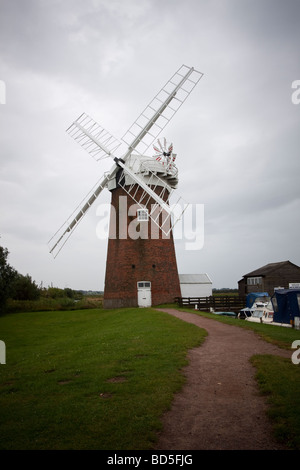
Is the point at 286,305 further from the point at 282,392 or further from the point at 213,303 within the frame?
the point at 282,392

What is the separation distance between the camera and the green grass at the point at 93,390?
533cm

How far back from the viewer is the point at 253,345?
11.7 meters

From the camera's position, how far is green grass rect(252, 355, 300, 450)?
5.20 metres

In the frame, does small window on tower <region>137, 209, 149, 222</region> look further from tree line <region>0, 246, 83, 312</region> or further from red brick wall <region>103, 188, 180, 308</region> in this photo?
tree line <region>0, 246, 83, 312</region>

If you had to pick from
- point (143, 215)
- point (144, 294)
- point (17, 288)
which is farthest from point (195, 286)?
point (17, 288)

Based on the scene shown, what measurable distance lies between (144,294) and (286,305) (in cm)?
1174

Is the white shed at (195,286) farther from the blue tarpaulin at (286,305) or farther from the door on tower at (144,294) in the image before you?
the blue tarpaulin at (286,305)

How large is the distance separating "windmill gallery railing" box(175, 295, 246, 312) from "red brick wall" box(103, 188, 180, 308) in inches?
51.4

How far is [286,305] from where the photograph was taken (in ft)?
61.7

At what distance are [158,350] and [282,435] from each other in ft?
19.4

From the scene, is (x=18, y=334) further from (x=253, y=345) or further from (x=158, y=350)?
(x=253, y=345)

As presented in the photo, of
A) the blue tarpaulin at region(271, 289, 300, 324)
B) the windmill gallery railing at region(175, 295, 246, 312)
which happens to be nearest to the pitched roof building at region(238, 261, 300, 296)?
the windmill gallery railing at region(175, 295, 246, 312)

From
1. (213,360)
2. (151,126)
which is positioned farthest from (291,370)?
(151,126)

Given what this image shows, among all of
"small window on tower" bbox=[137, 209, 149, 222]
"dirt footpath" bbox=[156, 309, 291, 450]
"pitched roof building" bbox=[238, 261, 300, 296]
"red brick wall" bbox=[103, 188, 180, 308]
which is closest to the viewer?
"dirt footpath" bbox=[156, 309, 291, 450]
